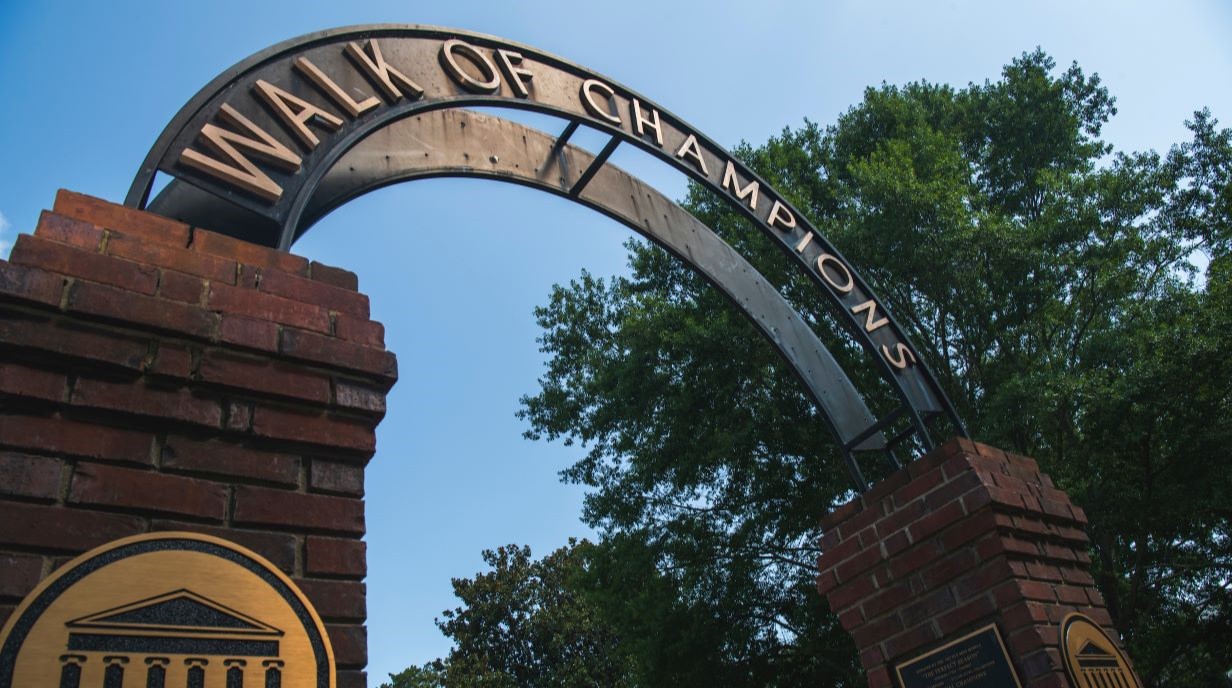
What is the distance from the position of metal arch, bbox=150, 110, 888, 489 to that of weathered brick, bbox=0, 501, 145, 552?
1.09 metres

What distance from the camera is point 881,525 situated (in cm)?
401

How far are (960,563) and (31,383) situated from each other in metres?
3.37

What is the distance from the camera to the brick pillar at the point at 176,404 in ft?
5.55

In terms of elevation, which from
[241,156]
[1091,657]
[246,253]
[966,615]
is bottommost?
[1091,657]

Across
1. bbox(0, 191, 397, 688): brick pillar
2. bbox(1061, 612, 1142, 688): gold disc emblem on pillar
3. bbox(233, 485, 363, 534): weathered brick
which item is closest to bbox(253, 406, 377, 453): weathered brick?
bbox(0, 191, 397, 688): brick pillar

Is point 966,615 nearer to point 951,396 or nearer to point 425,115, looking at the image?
point 425,115

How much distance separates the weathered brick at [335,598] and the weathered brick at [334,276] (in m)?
0.85

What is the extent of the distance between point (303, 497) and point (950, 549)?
2.83 m

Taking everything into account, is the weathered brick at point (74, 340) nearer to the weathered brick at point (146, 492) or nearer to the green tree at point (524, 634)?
the weathered brick at point (146, 492)

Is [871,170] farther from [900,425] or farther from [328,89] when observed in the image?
[328,89]

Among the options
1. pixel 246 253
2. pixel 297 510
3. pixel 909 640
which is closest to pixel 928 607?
pixel 909 640

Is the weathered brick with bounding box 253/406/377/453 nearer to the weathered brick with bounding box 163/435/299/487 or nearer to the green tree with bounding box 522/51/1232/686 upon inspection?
the weathered brick with bounding box 163/435/299/487

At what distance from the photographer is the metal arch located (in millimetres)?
3234

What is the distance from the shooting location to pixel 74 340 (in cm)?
182
